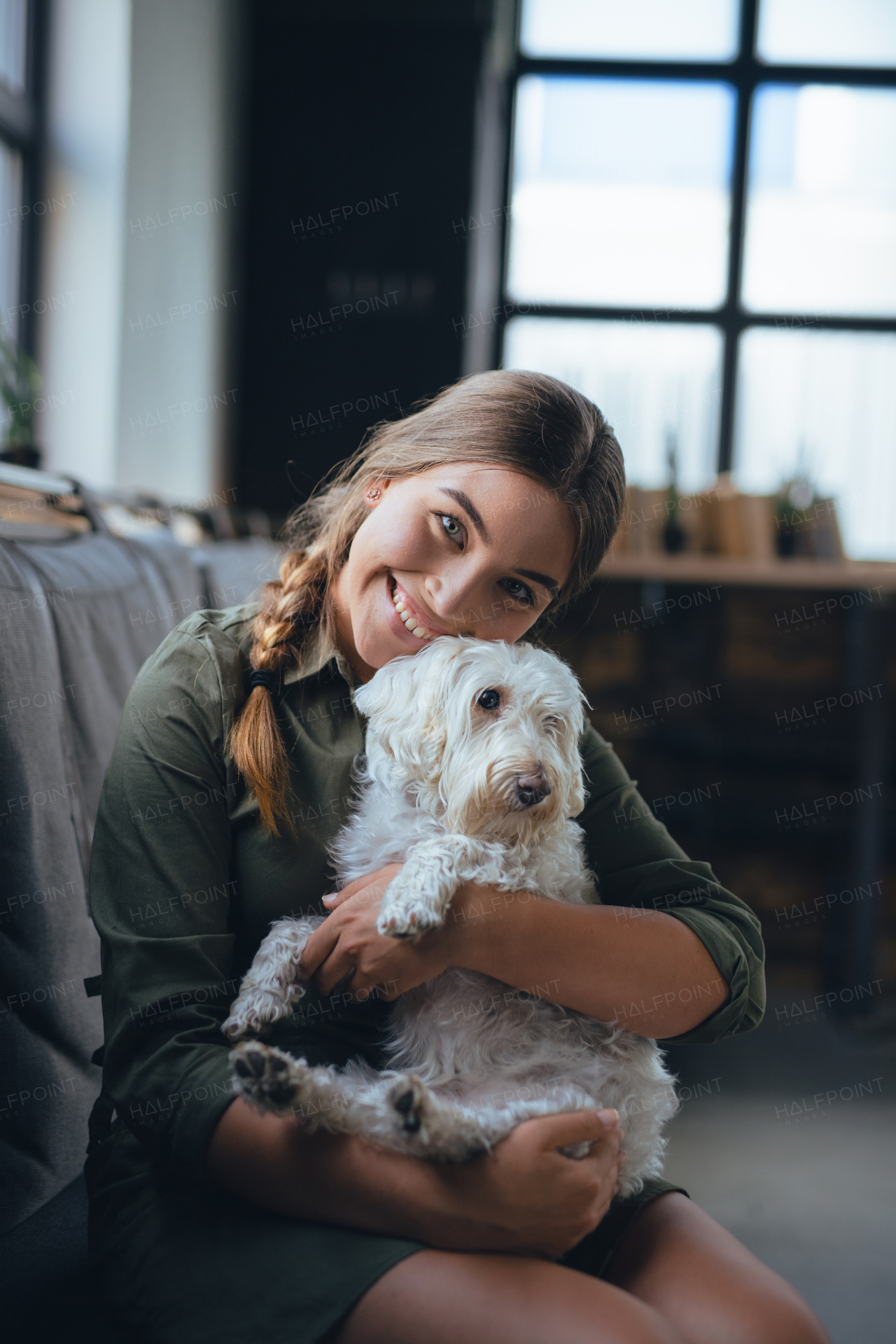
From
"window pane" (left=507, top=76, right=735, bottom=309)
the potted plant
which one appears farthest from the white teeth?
"window pane" (left=507, top=76, right=735, bottom=309)

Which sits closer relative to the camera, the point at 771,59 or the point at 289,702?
the point at 289,702

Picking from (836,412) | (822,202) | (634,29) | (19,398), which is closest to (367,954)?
(19,398)

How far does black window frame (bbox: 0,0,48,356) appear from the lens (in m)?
2.83

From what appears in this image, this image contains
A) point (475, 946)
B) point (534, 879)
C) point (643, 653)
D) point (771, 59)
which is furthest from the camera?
point (771, 59)

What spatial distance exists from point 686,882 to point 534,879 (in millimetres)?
196

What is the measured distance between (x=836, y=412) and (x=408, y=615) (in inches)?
151

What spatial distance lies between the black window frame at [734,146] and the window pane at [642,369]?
0.04 meters

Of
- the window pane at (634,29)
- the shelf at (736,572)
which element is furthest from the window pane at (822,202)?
the shelf at (736,572)

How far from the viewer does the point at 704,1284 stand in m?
0.93

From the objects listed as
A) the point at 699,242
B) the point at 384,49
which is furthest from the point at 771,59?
the point at 384,49

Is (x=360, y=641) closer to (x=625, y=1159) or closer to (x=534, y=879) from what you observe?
(x=534, y=879)

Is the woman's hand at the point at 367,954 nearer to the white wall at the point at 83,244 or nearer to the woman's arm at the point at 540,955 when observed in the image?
the woman's arm at the point at 540,955

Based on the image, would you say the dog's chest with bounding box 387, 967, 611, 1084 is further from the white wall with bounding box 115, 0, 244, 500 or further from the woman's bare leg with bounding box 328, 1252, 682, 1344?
the white wall with bounding box 115, 0, 244, 500

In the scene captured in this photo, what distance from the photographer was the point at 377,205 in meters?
3.83
